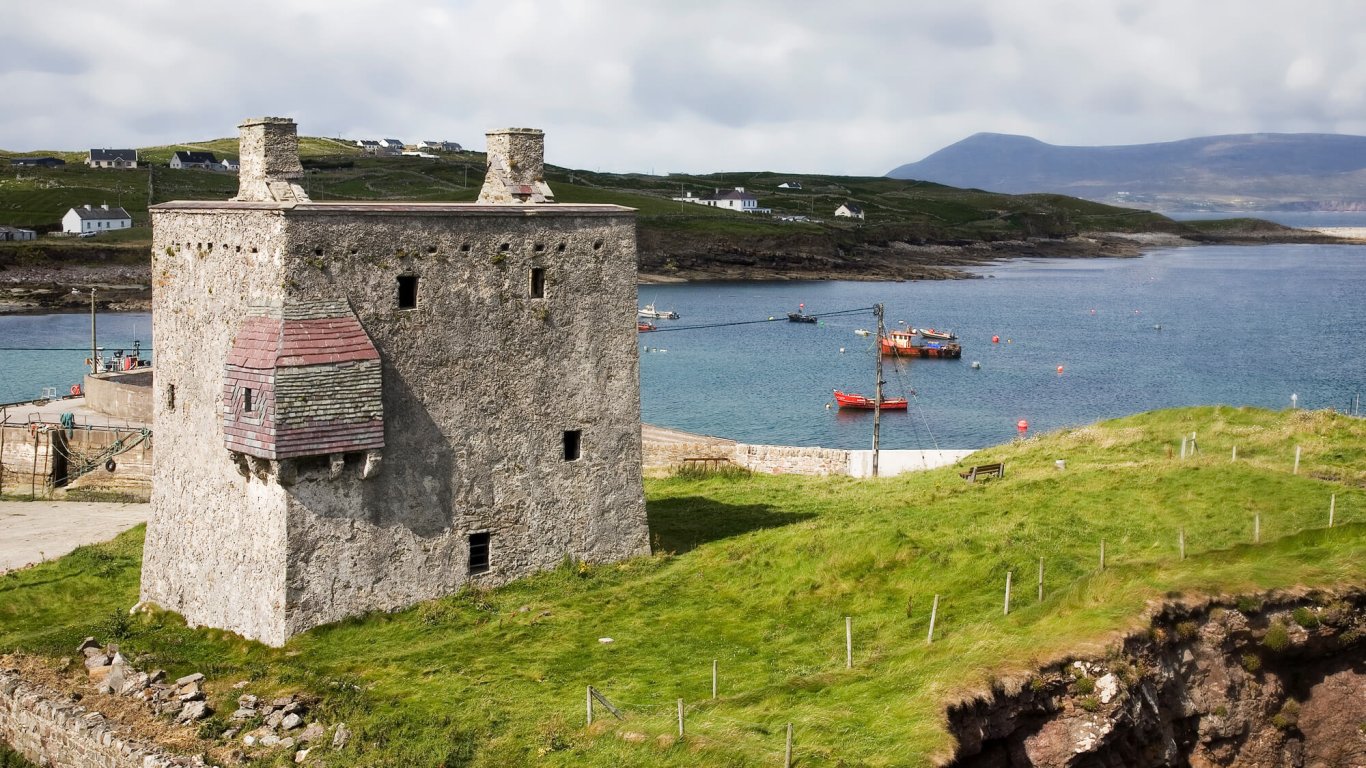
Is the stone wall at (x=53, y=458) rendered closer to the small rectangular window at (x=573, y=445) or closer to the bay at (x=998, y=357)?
the small rectangular window at (x=573, y=445)

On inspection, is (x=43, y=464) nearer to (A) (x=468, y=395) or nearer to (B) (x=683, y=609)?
(A) (x=468, y=395)

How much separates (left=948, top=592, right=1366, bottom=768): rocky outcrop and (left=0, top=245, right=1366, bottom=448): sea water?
52.3 m

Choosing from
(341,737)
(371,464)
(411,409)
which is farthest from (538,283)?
(341,737)

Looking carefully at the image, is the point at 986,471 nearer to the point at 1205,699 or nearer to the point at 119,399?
A: the point at 1205,699

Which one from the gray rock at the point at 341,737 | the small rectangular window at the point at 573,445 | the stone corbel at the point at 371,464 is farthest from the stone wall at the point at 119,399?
the gray rock at the point at 341,737

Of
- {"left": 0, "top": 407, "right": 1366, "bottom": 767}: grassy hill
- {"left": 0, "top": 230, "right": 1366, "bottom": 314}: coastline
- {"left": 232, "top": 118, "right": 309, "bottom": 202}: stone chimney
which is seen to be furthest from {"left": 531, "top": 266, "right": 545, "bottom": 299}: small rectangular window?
{"left": 0, "top": 230, "right": 1366, "bottom": 314}: coastline

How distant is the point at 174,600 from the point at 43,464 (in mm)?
28863

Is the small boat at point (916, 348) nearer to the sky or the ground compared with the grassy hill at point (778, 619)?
nearer to the ground

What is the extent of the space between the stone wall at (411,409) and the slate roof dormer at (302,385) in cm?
43

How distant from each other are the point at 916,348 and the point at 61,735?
97.6 meters

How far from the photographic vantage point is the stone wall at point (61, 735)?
21219 millimetres

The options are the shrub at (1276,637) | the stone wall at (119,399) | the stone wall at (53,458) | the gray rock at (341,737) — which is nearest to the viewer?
the gray rock at (341,737)

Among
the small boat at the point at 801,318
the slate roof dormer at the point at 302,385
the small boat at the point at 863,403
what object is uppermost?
the slate roof dormer at the point at 302,385

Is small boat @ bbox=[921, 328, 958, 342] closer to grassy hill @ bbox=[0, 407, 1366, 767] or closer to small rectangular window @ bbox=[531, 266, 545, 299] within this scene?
grassy hill @ bbox=[0, 407, 1366, 767]
